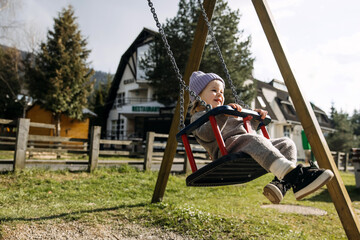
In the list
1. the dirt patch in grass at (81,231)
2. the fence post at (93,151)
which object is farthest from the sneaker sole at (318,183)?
the fence post at (93,151)

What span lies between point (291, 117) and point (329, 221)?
27.2 m

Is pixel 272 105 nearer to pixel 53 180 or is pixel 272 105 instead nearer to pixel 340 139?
pixel 340 139

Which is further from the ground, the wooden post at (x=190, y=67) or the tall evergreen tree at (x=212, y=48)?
the tall evergreen tree at (x=212, y=48)

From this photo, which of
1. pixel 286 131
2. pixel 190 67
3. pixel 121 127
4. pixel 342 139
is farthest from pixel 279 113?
pixel 190 67

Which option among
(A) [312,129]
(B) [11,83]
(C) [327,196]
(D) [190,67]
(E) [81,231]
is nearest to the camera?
(A) [312,129]

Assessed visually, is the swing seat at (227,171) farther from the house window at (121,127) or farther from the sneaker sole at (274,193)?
the house window at (121,127)

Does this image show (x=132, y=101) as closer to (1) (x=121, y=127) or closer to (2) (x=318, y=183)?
(1) (x=121, y=127)

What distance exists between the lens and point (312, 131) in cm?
256

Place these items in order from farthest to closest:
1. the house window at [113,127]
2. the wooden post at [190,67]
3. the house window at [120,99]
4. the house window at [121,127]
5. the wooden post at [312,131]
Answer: the house window at [113,127] → the house window at [120,99] → the house window at [121,127] → the wooden post at [190,67] → the wooden post at [312,131]

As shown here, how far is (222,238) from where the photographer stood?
3600 mm

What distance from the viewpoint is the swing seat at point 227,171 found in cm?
216

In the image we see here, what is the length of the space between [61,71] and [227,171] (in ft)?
63.0

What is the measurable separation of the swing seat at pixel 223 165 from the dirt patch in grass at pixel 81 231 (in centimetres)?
134

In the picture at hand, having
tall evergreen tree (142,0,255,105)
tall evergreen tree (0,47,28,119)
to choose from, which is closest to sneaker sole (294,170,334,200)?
tall evergreen tree (142,0,255,105)
